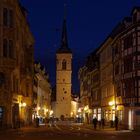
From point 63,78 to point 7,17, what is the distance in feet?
400

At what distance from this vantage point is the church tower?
18612 cm

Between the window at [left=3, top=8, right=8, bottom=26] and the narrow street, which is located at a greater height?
the window at [left=3, top=8, right=8, bottom=26]

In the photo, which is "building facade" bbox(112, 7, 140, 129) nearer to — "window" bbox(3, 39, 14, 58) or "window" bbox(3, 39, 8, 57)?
"window" bbox(3, 39, 14, 58)

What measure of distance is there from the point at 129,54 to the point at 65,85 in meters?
119

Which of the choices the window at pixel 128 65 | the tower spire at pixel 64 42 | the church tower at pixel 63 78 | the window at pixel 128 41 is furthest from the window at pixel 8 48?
the tower spire at pixel 64 42

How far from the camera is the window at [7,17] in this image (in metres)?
65.7

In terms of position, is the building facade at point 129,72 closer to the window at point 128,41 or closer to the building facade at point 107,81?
the window at point 128,41

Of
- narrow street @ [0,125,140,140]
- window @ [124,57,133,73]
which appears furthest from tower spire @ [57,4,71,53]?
narrow street @ [0,125,140,140]

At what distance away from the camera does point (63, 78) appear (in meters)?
188

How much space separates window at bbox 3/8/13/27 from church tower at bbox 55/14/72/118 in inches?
4716

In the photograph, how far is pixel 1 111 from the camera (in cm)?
6594

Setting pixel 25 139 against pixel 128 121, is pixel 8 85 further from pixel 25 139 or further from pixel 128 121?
pixel 25 139

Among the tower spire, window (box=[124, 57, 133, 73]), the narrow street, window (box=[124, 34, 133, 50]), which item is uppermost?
the tower spire

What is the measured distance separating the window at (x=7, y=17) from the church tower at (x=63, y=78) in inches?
4716
